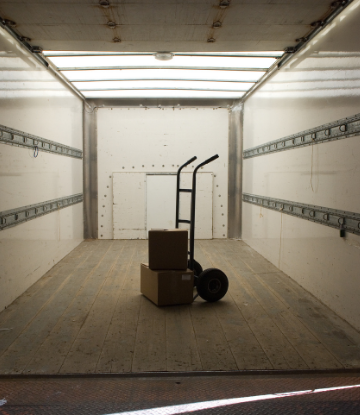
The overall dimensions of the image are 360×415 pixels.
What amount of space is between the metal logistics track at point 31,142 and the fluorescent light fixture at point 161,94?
1241 mm

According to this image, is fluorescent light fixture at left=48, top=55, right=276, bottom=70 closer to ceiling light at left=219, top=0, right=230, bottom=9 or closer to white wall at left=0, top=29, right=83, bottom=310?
white wall at left=0, top=29, right=83, bottom=310

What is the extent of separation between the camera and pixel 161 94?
688 centimetres

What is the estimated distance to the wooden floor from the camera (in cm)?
254

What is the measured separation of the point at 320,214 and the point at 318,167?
45cm

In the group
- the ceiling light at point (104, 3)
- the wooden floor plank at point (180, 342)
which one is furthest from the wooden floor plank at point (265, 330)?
the ceiling light at point (104, 3)

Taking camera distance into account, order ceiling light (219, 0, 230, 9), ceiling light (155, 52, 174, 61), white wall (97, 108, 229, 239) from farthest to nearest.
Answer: white wall (97, 108, 229, 239) → ceiling light (155, 52, 174, 61) → ceiling light (219, 0, 230, 9)

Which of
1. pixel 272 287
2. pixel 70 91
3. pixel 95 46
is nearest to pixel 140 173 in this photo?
pixel 70 91

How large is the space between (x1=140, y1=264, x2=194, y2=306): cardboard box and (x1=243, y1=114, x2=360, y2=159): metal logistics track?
5.72 feet

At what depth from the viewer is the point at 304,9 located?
329 centimetres

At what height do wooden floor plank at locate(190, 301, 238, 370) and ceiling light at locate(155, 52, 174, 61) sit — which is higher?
ceiling light at locate(155, 52, 174, 61)

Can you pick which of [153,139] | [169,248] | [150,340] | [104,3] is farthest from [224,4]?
[153,139]

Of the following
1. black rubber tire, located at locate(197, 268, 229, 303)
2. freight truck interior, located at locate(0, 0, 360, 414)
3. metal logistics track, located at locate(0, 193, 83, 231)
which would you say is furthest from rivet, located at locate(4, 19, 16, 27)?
black rubber tire, located at locate(197, 268, 229, 303)

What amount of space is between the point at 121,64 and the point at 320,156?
2811 millimetres

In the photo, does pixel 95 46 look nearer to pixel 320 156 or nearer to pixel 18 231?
pixel 18 231
